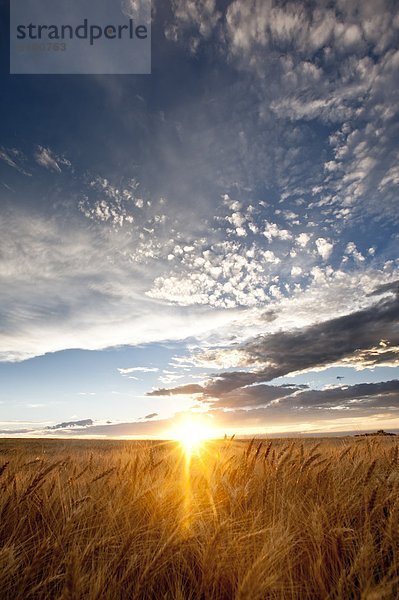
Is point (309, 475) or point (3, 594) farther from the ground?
point (309, 475)

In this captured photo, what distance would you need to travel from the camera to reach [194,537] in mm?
2256

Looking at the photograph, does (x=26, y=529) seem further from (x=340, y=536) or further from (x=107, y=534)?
(x=340, y=536)

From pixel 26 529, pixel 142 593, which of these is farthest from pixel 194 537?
pixel 26 529

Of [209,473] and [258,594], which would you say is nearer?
[258,594]

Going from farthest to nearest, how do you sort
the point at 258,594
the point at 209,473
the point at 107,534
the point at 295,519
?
the point at 209,473, the point at 295,519, the point at 107,534, the point at 258,594

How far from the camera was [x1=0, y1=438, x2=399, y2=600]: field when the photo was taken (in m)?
1.85

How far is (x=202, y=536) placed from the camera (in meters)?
2.20

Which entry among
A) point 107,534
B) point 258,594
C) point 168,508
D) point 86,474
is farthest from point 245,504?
point 86,474

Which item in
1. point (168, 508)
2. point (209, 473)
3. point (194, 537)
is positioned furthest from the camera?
point (209, 473)

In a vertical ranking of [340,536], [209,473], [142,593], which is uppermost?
[209,473]

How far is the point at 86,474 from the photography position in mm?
4398

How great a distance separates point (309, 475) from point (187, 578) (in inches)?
83.7

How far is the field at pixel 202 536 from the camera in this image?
1.85 m

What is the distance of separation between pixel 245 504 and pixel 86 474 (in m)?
2.26
